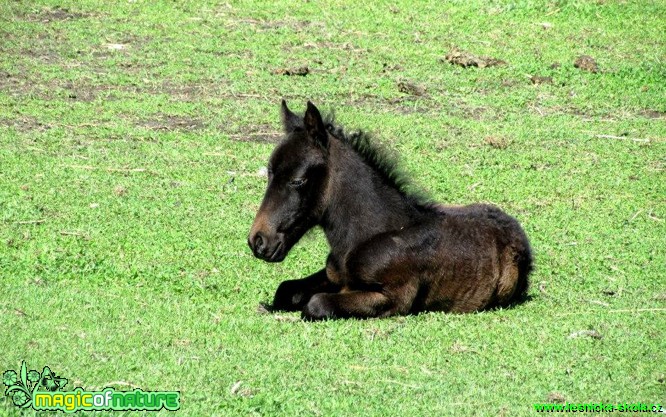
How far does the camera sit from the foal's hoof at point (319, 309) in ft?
27.8

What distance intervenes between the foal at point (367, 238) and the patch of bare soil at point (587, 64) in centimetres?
893

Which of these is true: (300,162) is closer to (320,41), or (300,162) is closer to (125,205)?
(125,205)

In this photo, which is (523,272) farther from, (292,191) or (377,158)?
(292,191)

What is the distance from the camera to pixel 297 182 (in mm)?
8516

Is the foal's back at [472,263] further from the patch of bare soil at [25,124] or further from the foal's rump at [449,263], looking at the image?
the patch of bare soil at [25,124]

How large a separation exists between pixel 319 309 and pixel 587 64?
10489mm

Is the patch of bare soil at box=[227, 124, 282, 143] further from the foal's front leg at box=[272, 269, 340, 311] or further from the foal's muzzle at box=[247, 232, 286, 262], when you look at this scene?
the foal's muzzle at box=[247, 232, 286, 262]

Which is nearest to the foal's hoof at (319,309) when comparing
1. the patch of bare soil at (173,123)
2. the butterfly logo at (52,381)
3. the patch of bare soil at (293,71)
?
the butterfly logo at (52,381)

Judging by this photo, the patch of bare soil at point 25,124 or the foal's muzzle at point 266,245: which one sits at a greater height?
the foal's muzzle at point 266,245

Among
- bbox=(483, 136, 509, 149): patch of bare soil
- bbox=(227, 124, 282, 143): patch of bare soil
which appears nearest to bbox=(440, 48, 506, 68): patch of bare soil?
bbox=(483, 136, 509, 149): patch of bare soil

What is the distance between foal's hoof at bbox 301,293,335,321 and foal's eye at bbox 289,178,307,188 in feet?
2.96

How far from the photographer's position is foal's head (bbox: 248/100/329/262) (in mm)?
8438

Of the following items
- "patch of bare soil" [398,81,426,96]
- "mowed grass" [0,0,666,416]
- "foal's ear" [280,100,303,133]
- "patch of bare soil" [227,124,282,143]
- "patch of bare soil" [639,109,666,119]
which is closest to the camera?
"mowed grass" [0,0,666,416]

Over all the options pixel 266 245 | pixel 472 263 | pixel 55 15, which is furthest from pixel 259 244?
pixel 55 15
